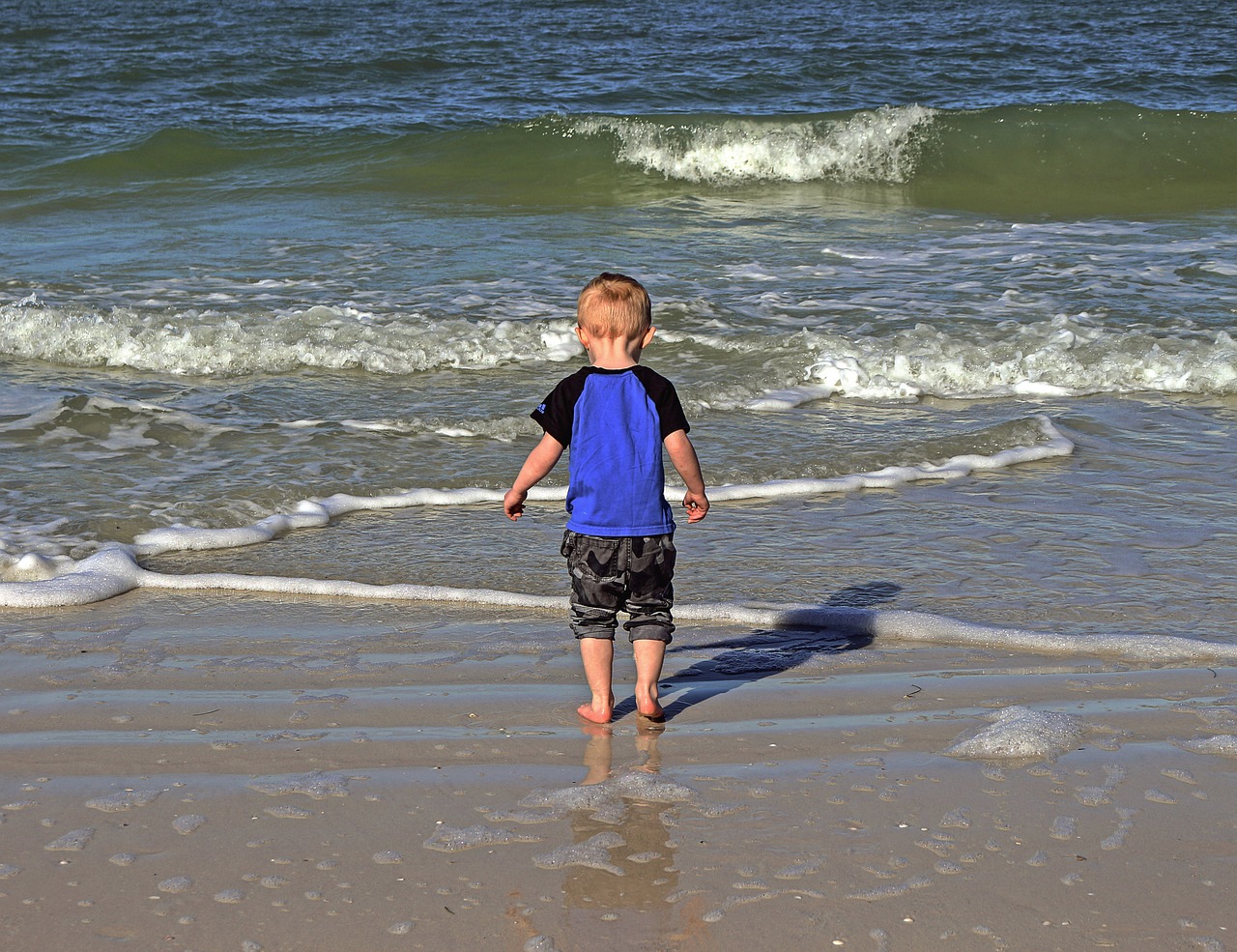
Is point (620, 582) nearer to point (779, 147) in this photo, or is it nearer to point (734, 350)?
point (734, 350)

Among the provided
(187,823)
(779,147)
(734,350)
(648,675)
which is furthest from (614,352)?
(779,147)

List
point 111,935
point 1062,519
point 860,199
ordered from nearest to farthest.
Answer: point 111,935
point 1062,519
point 860,199

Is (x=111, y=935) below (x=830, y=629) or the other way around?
the other way around

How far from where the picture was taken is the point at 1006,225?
484 inches

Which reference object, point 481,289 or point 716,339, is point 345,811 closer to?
point 716,339

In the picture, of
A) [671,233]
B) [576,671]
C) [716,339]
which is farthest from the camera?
[671,233]

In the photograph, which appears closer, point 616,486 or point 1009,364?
point 616,486

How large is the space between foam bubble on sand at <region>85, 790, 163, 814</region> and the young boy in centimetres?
102

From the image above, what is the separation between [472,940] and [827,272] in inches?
325

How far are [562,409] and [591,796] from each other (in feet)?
3.16

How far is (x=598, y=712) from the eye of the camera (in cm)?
333

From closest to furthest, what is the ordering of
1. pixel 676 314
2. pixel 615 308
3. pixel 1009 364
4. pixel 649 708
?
pixel 615 308 → pixel 649 708 → pixel 1009 364 → pixel 676 314

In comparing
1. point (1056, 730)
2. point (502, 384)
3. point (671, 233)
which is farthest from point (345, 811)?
point (671, 233)

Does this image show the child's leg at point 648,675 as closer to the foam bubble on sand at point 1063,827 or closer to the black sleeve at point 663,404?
the black sleeve at point 663,404
